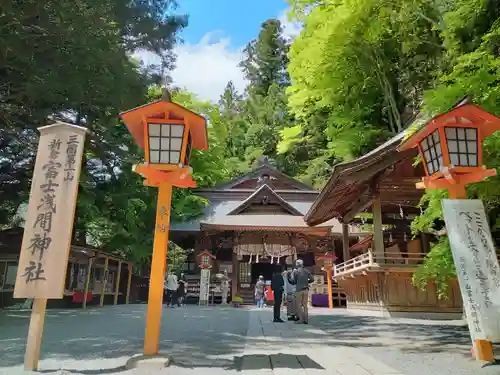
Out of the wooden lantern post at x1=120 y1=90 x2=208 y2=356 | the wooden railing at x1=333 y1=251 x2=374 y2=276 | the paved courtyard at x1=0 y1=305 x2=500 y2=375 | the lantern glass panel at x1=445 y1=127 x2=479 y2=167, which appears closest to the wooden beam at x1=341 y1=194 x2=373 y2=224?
the wooden railing at x1=333 y1=251 x2=374 y2=276

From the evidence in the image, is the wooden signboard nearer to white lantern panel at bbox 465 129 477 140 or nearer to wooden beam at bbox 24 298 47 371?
wooden beam at bbox 24 298 47 371

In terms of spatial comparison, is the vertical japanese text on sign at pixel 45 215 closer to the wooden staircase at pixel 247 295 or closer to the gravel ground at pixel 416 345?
the gravel ground at pixel 416 345

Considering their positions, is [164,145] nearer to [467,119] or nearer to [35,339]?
[35,339]

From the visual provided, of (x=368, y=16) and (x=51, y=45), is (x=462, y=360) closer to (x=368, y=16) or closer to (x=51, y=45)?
(x=51, y=45)

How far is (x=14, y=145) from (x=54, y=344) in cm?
789

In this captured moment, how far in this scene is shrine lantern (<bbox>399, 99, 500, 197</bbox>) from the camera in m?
→ 5.80

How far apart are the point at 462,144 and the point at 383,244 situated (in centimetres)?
810

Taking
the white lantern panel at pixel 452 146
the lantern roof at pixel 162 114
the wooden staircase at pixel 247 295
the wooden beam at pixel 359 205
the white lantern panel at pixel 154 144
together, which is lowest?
the wooden staircase at pixel 247 295

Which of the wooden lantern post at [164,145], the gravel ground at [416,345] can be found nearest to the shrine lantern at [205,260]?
the gravel ground at [416,345]

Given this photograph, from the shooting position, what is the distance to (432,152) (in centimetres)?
629

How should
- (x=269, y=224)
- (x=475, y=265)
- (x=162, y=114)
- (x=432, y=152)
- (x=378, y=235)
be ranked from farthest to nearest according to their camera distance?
(x=269, y=224) → (x=378, y=235) → (x=432, y=152) → (x=162, y=114) → (x=475, y=265)

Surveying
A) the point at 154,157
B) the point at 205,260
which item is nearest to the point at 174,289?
the point at 205,260

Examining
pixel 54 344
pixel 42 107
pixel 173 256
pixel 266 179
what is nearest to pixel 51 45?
pixel 42 107

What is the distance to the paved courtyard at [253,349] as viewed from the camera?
4695 millimetres
